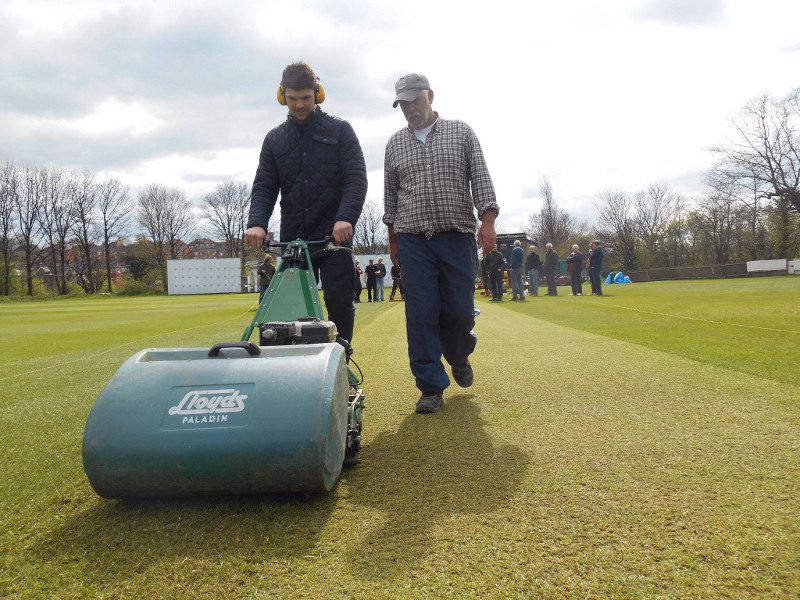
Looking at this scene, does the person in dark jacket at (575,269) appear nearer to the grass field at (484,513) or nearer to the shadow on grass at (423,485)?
the grass field at (484,513)

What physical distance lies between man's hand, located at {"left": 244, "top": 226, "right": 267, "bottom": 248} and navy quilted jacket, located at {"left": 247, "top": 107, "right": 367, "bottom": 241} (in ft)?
0.71

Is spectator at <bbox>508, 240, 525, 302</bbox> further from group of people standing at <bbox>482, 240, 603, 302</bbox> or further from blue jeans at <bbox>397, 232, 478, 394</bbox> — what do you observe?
blue jeans at <bbox>397, 232, 478, 394</bbox>

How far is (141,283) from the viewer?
7519 centimetres

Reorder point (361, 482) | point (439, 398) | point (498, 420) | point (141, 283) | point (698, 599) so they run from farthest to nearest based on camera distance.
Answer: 1. point (141, 283)
2. point (439, 398)
3. point (498, 420)
4. point (361, 482)
5. point (698, 599)

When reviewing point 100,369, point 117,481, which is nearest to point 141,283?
point 100,369

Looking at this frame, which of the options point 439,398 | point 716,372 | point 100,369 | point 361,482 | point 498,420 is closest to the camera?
point 361,482

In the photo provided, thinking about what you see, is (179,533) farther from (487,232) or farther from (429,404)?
(487,232)

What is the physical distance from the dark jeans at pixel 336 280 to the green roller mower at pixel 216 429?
169 centimetres

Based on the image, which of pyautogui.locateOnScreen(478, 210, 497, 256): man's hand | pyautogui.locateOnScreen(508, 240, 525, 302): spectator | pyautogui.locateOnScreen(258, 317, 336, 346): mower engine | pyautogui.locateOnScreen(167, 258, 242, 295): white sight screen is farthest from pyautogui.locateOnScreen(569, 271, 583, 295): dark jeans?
pyautogui.locateOnScreen(167, 258, 242, 295): white sight screen

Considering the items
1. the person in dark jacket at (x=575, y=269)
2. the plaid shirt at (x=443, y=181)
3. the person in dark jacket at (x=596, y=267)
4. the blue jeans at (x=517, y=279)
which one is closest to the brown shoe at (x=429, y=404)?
the plaid shirt at (x=443, y=181)

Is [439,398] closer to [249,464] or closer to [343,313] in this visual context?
[343,313]

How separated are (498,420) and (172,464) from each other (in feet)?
6.49

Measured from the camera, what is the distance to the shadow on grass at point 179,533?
1.84 m

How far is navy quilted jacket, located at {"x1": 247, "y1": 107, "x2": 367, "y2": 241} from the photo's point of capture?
4070mm
